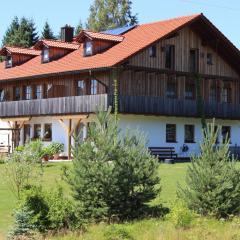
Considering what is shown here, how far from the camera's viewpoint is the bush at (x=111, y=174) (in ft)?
47.2

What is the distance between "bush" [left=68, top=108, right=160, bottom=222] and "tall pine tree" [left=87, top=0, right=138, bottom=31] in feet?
151

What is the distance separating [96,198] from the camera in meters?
14.4

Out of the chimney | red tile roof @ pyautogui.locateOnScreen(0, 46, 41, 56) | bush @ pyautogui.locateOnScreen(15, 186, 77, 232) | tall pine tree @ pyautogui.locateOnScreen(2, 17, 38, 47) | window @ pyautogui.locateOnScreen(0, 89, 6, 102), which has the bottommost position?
bush @ pyautogui.locateOnScreen(15, 186, 77, 232)

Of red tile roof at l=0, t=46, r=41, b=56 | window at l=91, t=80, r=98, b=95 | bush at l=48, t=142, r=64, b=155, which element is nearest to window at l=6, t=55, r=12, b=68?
red tile roof at l=0, t=46, r=41, b=56

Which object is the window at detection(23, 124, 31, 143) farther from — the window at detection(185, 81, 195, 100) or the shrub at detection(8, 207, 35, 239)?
→ the shrub at detection(8, 207, 35, 239)

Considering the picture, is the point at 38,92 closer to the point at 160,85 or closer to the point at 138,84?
the point at 138,84

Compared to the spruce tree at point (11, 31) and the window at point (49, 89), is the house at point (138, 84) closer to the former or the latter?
the window at point (49, 89)

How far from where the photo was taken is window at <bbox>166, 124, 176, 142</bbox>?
3950cm

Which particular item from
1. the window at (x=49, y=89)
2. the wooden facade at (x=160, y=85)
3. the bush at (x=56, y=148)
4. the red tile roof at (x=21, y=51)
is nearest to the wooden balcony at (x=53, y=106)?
the wooden facade at (x=160, y=85)

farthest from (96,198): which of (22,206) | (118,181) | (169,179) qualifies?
(169,179)

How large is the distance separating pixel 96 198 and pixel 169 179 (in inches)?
374

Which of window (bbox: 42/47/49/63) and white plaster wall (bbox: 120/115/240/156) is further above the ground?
window (bbox: 42/47/49/63)

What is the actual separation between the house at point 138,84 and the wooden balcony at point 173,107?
0.19 ft

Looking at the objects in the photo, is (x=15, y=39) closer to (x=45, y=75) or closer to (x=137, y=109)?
(x=45, y=75)
